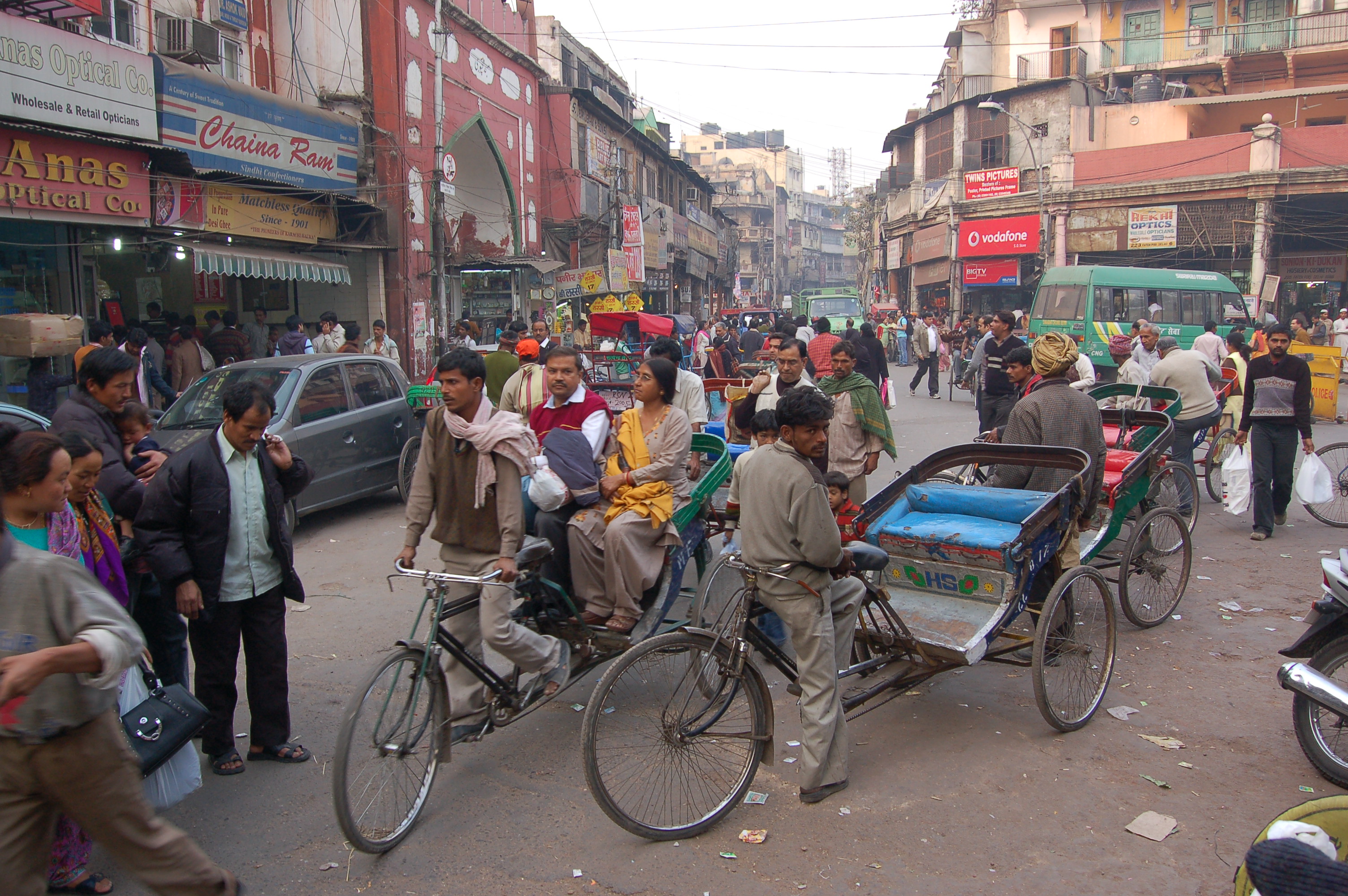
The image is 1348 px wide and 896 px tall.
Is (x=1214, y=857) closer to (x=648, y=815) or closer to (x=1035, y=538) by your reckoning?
(x=1035, y=538)

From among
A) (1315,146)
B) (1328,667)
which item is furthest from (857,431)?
(1315,146)

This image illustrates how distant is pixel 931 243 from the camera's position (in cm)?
4016

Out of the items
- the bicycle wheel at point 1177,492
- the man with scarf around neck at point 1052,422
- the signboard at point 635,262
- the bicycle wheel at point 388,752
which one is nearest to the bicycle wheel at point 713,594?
the bicycle wheel at point 388,752

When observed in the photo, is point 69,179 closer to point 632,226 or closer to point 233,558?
point 233,558

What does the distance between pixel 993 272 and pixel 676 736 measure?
36.4m

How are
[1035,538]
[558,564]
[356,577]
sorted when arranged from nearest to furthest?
1. [1035,538]
2. [558,564]
3. [356,577]

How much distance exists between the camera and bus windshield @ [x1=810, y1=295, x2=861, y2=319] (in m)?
32.9

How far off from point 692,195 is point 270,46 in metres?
32.8

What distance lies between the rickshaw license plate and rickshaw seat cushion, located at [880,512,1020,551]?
14 cm

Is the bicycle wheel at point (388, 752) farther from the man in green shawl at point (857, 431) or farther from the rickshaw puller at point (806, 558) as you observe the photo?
the man in green shawl at point (857, 431)

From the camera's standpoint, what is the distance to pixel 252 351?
1493 cm

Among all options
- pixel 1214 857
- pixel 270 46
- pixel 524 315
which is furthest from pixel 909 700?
pixel 524 315

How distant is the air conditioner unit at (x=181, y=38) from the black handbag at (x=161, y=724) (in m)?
12.1

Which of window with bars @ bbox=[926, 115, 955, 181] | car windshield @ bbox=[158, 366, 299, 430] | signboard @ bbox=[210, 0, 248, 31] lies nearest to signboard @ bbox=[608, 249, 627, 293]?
signboard @ bbox=[210, 0, 248, 31]
